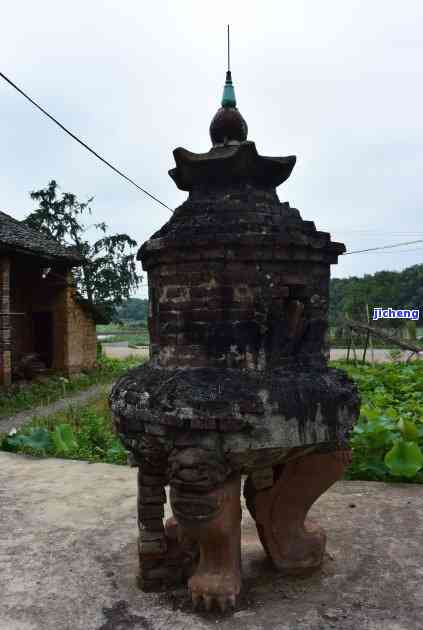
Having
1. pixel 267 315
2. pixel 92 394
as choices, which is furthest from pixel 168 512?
pixel 92 394

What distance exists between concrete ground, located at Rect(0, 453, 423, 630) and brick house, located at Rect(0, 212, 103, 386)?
1114cm

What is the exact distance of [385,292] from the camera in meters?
47.1

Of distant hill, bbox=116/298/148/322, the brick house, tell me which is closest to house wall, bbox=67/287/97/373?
the brick house

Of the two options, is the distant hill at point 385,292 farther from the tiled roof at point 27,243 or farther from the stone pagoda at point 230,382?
the stone pagoda at point 230,382

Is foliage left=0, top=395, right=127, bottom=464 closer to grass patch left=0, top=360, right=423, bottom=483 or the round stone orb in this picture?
grass patch left=0, top=360, right=423, bottom=483

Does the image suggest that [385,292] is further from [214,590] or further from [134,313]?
[214,590]

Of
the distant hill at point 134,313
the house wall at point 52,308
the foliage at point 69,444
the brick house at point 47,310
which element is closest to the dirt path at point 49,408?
the house wall at point 52,308

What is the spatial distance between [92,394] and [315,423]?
12.5 metres

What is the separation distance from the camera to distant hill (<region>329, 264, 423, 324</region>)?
4581 centimetres

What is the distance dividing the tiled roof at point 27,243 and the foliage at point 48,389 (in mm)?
3777

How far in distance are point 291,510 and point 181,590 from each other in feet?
3.30

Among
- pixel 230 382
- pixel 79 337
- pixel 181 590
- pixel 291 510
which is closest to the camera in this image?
pixel 230 382

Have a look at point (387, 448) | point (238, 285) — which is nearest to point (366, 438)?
point (387, 448)

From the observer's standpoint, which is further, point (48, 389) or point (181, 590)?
point (48, 389)
